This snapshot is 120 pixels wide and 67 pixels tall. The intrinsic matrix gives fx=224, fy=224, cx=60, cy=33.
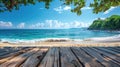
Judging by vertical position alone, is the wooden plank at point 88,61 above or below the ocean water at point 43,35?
above

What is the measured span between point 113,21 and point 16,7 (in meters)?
126

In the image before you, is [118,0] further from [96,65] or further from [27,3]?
[96,65]

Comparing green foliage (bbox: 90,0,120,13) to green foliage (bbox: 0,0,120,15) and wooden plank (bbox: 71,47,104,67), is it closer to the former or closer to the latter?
green foliage (bbox: 0,0,120,15)

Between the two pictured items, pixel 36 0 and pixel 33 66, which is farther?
pixel 36 0

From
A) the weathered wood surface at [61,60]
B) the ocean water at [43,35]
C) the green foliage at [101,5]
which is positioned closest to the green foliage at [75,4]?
the green foliage at [101,5]

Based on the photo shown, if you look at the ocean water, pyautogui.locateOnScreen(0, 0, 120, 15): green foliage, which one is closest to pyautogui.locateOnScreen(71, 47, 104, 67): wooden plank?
pyautogui.locateOnScreen(0, 0, 120, 15): green foliage

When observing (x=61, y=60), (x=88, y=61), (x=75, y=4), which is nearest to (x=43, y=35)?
(x=75, y=4)

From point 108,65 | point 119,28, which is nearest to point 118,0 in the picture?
point 108,65

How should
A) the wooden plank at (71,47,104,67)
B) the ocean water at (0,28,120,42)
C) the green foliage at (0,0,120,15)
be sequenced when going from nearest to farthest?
the wooden plank at (71,47,104,67)
the green foliage at (0,0,120,15)
the ocean water at (0,28,120,42)

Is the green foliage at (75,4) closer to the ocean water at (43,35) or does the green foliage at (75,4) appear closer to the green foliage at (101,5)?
the green foliage at (101,5)

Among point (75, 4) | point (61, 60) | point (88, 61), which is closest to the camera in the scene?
point (88, 61)

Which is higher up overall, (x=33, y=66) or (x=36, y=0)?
(x=36, y=0)

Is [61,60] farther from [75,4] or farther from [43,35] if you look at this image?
[43,35]

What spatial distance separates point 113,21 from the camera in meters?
134
